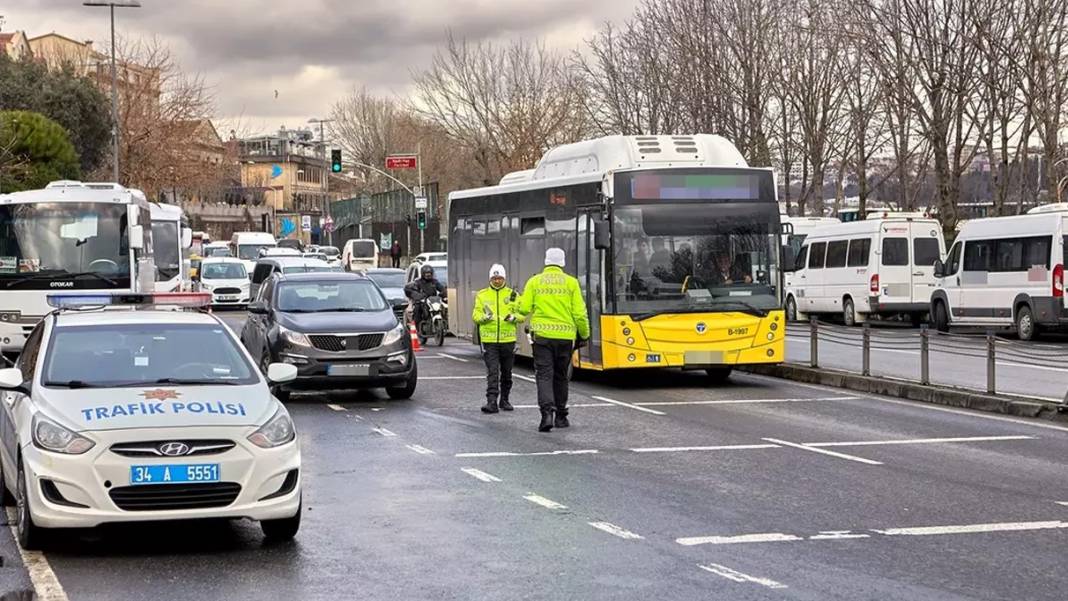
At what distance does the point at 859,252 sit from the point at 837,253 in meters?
1.32

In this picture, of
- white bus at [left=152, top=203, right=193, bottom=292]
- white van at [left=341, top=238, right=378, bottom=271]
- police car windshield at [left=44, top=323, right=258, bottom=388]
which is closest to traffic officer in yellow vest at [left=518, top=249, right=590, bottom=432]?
police car windshield at [left=44, top=323, right=258, bottom=388]

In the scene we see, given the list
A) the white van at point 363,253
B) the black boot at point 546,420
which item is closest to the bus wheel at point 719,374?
the black boot at point 546,420

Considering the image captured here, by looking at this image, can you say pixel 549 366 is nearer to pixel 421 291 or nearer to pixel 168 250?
pixel 421 291

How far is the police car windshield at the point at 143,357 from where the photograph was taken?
32.5ft

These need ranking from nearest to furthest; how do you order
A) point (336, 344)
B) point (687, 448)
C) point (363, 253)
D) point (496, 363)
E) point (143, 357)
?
point (143, 357) → point (687, 448) → point (496, 363) → point (336, 344) → point (363, 253)

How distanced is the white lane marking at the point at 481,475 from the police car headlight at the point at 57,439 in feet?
12.9

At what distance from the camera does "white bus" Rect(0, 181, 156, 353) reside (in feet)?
83.0

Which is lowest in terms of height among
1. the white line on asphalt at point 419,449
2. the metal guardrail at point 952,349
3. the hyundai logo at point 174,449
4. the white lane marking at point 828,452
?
the white lane marking at point 828,452

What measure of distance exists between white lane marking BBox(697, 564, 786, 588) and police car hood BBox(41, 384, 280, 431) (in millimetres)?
2858

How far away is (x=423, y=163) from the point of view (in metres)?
110

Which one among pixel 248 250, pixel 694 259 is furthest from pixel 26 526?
pixel 248 250

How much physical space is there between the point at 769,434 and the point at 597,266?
18.8 ft

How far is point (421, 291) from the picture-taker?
3102cm

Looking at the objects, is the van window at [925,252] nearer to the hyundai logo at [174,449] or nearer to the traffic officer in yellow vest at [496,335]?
the traffic officer in yellow vest at [496,335]
